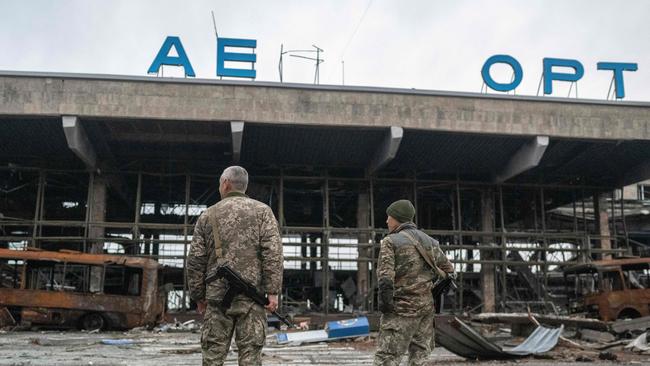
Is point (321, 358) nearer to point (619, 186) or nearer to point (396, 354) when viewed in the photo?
point (396, 354)

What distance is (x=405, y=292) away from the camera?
591cm

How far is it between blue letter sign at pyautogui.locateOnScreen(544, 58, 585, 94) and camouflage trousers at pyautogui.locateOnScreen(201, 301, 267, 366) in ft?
63.3

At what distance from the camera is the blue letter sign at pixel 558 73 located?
2212cm

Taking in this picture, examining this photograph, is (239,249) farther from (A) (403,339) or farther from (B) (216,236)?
(A) (403,339)

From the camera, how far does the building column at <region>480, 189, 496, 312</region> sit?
23938mm

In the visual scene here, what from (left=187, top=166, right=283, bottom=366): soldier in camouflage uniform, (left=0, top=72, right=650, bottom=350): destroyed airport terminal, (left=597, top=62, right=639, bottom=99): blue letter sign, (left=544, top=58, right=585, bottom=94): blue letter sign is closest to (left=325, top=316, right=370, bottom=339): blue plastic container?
(left=0, top=72, right=650, bottom=350): destroyed airport terminal

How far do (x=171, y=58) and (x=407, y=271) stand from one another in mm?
16387

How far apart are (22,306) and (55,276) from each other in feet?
7.34

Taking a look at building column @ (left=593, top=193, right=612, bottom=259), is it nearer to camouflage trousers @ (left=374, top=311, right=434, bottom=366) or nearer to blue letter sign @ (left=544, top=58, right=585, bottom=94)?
blue letter sign @ (left=544, top=58, right=585, bottom=94)

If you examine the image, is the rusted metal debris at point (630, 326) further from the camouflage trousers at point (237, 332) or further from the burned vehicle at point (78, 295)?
the camouflage trousers at point (237, 332)

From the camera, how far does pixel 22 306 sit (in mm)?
17094

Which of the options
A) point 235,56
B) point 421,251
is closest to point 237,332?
point 421,251

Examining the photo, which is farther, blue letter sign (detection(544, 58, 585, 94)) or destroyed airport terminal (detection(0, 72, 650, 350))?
blue letter sign (detection(544, 58, 585, 94))

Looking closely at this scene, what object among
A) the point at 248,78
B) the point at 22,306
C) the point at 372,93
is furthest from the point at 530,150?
the point at 22,306
